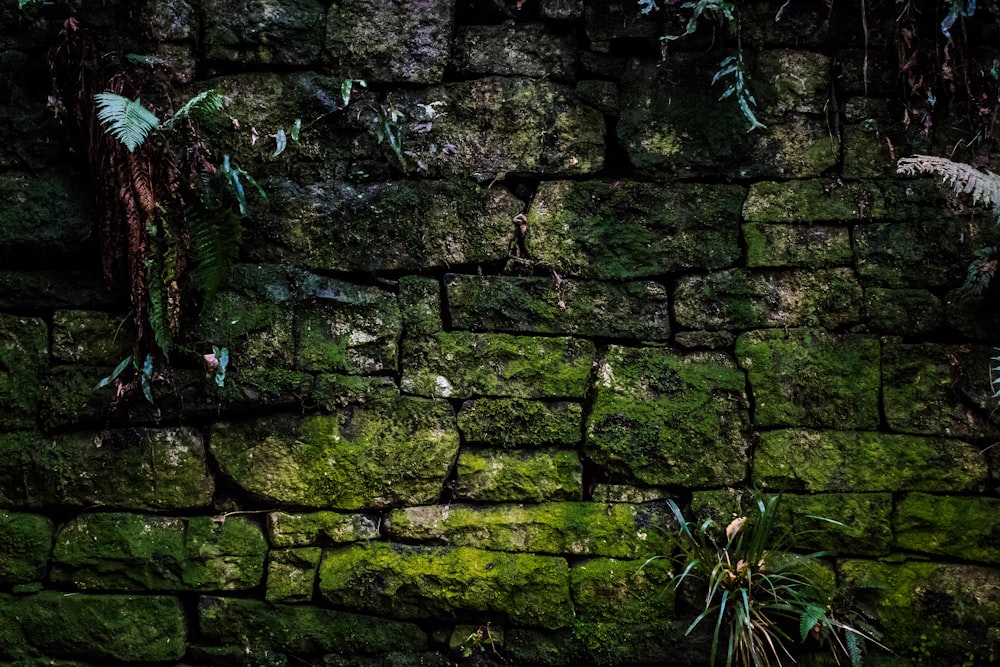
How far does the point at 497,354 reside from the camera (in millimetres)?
2660

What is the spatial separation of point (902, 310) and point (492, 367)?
1.63 metres

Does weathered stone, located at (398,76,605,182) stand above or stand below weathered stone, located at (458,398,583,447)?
above

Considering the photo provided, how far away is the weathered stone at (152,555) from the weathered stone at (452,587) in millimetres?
346

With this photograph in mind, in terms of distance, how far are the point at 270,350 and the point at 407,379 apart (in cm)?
54

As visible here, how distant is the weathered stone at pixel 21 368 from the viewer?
101 inches

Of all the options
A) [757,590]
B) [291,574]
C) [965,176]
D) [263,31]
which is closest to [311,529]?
[291,574]

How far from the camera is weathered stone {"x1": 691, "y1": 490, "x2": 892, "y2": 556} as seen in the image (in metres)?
2.56

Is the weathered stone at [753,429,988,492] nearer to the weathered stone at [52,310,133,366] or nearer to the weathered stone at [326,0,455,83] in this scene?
the weathered stone at [326,0,455,83]

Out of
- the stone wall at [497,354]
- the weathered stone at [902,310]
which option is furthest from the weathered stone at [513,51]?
the weathered stone at [902,310]

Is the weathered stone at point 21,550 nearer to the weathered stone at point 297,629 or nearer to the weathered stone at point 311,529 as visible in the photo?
the weathered stone at point 297,629

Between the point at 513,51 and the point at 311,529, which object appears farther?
the point at 513,51

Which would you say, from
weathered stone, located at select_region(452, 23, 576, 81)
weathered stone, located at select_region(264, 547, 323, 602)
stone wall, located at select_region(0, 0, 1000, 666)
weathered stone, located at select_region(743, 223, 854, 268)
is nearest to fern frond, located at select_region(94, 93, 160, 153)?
stone wall, located at select_region(0, 0, 1000, 666)

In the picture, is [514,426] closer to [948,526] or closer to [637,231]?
[637,231]

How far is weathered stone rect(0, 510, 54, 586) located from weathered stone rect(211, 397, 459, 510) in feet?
2.34
